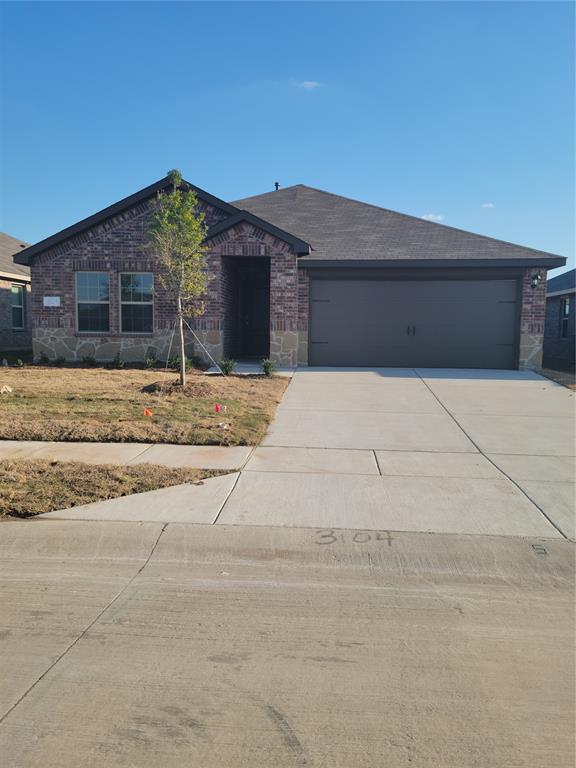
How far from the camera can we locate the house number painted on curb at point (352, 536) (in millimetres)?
5078

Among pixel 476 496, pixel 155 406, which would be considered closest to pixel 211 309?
pixel 155 406

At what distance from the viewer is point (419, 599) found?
416 centimetres

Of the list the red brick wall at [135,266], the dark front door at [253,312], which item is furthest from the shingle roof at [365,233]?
the dark front door at [253,312]

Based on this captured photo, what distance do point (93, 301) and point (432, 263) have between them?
958 cm

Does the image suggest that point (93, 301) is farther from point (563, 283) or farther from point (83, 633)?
point (563, 283)

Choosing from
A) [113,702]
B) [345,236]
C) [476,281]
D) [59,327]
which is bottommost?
[113,702]

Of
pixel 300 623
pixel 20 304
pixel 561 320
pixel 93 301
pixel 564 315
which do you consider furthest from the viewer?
pixel 561 320

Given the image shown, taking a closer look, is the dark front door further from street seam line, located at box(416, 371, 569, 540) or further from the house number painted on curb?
the house number painted on curb

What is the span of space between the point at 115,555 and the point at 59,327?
14.0 metres

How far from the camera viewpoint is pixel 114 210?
56.0 feet

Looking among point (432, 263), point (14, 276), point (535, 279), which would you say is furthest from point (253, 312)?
point (14, 276)

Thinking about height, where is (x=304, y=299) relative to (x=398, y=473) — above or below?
above

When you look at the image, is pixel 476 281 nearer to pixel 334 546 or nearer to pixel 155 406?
pixel 155 406

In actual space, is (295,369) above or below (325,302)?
below
